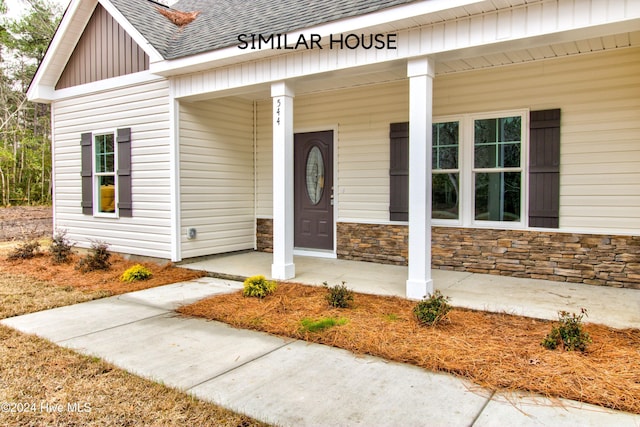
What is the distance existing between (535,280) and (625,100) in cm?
233

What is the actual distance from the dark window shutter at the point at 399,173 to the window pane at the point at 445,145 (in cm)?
42

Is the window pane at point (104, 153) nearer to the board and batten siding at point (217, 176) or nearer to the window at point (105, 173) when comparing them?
the window at point (105, 173)

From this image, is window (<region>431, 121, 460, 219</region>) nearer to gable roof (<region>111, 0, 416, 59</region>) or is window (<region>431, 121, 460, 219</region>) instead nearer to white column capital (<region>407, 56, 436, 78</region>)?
white column capital (<region>407, 56, 436, 78</region>)

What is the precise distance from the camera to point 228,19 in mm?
7047

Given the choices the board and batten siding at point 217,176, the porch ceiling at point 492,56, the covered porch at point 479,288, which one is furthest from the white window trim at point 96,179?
the porch ceiling at point 492,56

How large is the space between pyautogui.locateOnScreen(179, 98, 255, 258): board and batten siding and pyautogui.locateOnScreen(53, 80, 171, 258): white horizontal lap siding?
0.31 meters

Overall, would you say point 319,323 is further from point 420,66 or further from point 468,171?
point 468,171

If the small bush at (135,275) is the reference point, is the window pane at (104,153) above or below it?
above

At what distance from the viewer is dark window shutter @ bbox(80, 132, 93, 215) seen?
790cm

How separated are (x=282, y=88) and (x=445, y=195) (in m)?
2.73

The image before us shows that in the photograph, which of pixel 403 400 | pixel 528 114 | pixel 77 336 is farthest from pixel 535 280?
pixel 77 336

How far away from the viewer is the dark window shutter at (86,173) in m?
7.90


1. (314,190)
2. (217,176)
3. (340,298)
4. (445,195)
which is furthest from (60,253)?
(445,195)

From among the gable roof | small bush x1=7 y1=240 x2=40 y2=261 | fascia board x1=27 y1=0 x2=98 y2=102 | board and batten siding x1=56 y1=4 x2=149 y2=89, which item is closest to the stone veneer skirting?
the gable roof
